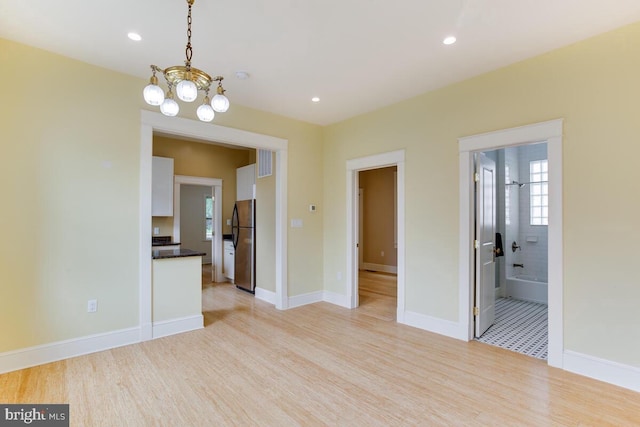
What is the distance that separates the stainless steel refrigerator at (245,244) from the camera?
556 centimetres

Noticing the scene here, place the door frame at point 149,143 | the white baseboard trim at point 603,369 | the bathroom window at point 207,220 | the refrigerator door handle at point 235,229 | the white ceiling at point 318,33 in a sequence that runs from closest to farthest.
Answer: the white ceiling at point 318,33, the white baseboard trim at point 603,369, the door frame at point 149,143, the refrigerator door handle at point 235,229, the bathroom window at point 207,220

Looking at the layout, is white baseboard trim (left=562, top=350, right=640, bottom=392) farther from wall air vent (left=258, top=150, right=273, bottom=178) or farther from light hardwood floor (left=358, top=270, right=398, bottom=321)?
wall air vent (left=258, top=150, right=273, bottom=178)

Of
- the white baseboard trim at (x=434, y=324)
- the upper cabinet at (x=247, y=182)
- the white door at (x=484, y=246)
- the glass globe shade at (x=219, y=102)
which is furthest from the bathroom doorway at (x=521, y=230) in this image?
the glass globe shade at (x=219, y=102)

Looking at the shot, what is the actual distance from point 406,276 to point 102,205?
359 cm

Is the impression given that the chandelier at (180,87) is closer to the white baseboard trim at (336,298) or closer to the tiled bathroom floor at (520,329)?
the white baseboard trim at (336,298)

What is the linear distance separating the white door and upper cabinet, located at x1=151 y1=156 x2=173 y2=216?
5179mm

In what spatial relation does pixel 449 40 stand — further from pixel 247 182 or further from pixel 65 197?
pixel 247 182

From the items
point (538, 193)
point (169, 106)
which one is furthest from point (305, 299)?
point (538, 193)

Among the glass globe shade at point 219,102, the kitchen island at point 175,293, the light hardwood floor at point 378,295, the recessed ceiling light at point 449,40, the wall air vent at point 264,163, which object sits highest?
the recessed ceiling light at point 449,40

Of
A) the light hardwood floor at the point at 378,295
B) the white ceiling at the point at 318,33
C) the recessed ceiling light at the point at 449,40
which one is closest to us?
the white ceiling at the point at 318,33

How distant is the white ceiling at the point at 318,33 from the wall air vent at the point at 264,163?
1.81 m

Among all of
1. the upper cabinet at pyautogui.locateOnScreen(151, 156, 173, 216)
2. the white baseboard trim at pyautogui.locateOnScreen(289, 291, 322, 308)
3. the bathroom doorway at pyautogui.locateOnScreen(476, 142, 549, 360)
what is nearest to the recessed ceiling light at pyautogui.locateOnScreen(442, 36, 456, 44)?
the bathroom doorway at pyautogui.locateOnScreen(476, 142, 549, 360)

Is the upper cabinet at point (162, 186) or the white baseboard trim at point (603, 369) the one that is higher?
the upper cabinet at point (162, 186)

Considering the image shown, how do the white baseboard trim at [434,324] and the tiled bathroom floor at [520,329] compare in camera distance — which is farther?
the white baseboard trim at [434,324]
